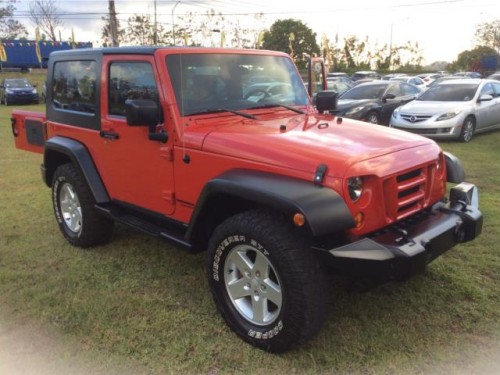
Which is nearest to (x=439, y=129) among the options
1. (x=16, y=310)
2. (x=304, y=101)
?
(x=304, y=101)

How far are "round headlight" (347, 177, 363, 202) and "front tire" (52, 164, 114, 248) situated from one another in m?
2.67

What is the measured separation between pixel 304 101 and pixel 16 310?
299 cm

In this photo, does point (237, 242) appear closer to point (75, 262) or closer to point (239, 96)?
point (239, 96)

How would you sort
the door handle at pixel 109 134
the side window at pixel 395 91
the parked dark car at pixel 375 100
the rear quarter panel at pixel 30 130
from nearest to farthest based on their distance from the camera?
the door handle at pixel 109 134 → the rear quarter panel at pixel 30 130 → the parked dark car at pixel 375 100 → the side window at pixel 395 91

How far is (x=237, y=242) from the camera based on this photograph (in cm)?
299

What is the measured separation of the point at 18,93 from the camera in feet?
81.4

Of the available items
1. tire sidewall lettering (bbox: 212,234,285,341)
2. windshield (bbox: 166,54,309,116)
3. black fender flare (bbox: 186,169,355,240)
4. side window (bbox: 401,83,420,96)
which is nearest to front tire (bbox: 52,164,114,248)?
windshield (bbox: 166,54,309,116)

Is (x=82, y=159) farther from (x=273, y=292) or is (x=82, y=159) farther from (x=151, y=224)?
(x=273, y=292)

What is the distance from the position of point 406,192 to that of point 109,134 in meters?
2.50

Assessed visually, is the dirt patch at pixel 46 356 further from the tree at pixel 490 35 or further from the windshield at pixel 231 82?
the tree at pixel 490 35

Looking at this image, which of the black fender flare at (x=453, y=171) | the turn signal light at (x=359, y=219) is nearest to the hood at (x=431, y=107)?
the black fender flare at (x=453, y=171)

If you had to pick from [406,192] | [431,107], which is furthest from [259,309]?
[431,107]

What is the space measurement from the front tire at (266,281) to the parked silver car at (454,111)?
29.1ft

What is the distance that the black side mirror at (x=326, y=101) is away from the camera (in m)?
4.46
